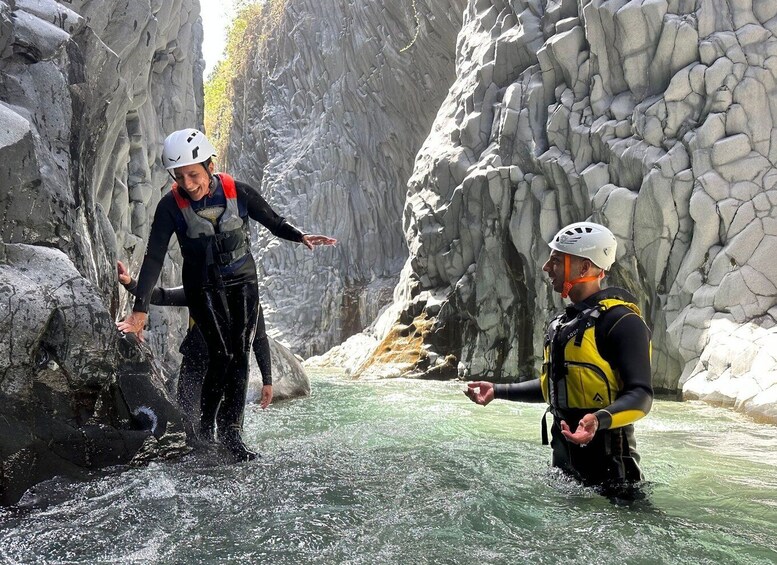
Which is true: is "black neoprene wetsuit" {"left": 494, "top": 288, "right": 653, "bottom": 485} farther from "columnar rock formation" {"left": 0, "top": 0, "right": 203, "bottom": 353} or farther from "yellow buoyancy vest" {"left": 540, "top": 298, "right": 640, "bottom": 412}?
"columnar rock formation" {"left": 0, "top": 0, "right": 203, "bottom": 353}

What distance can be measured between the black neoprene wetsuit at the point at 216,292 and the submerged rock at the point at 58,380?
0.39 metres

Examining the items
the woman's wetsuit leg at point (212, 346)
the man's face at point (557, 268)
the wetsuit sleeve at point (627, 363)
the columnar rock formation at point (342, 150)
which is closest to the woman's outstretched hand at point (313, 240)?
the woman's wetsuit leg at point (212, 346)

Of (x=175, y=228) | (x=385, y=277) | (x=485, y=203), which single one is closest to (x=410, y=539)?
(x=175, y=228)

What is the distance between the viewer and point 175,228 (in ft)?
14.4

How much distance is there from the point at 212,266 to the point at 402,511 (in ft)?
6.41

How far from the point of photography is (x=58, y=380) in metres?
3.74

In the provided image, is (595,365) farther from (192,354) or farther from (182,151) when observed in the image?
(192,354)

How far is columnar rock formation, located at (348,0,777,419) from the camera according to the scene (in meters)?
8.99

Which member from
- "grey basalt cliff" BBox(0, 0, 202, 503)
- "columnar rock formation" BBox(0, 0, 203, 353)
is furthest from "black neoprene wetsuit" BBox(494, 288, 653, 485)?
"columnar rock formation" BBox(0, 0, 203, 353)

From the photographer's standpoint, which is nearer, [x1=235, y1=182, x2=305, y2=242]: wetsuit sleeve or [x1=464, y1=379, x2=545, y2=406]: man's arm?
[x1=464, y1=379, x2=545, y2=406]: man's arm

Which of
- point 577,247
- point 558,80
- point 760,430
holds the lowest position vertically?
point 760,430

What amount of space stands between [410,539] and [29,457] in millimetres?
1982

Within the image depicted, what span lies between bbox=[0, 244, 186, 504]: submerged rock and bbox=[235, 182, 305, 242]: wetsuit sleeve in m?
1.13

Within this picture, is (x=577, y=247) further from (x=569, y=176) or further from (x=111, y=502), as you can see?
(x=569, y=176)
